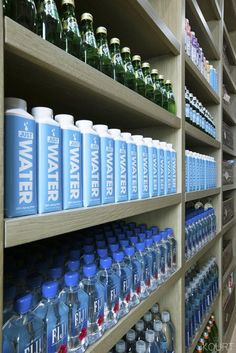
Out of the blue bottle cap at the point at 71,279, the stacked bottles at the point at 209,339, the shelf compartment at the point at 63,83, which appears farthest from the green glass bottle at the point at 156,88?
the stacked bottles at the point at 209,339

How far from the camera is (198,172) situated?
1.65 meters

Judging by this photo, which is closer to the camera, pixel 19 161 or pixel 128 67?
pixel 19 161

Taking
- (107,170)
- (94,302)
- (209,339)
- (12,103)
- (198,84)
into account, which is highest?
(198,84)

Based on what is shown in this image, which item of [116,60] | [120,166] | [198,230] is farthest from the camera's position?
[198,230]

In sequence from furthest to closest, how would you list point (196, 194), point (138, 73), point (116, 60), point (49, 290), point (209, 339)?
point (209, 339)
point (196, 194)
point (138, 73)
point (116, 60)
point (49, 290)

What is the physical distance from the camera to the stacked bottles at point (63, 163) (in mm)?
475

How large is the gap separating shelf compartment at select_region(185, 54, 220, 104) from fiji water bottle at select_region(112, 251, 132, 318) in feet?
3.40

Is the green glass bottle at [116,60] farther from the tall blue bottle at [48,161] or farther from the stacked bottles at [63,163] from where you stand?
the tall blue bottle at [48,161]

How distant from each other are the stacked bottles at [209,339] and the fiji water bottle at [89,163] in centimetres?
148

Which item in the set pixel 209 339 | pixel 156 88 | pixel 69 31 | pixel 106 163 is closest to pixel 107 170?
pixel 106 163

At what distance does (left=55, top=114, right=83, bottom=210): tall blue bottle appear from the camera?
59 centimetres

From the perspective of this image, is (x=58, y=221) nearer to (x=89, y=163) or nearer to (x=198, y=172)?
(x=89, y=163)

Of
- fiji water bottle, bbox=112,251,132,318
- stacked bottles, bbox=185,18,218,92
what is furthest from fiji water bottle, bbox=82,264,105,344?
stacked bottles, bbox=185,18,218,92

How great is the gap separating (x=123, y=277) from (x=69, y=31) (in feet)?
2.38
